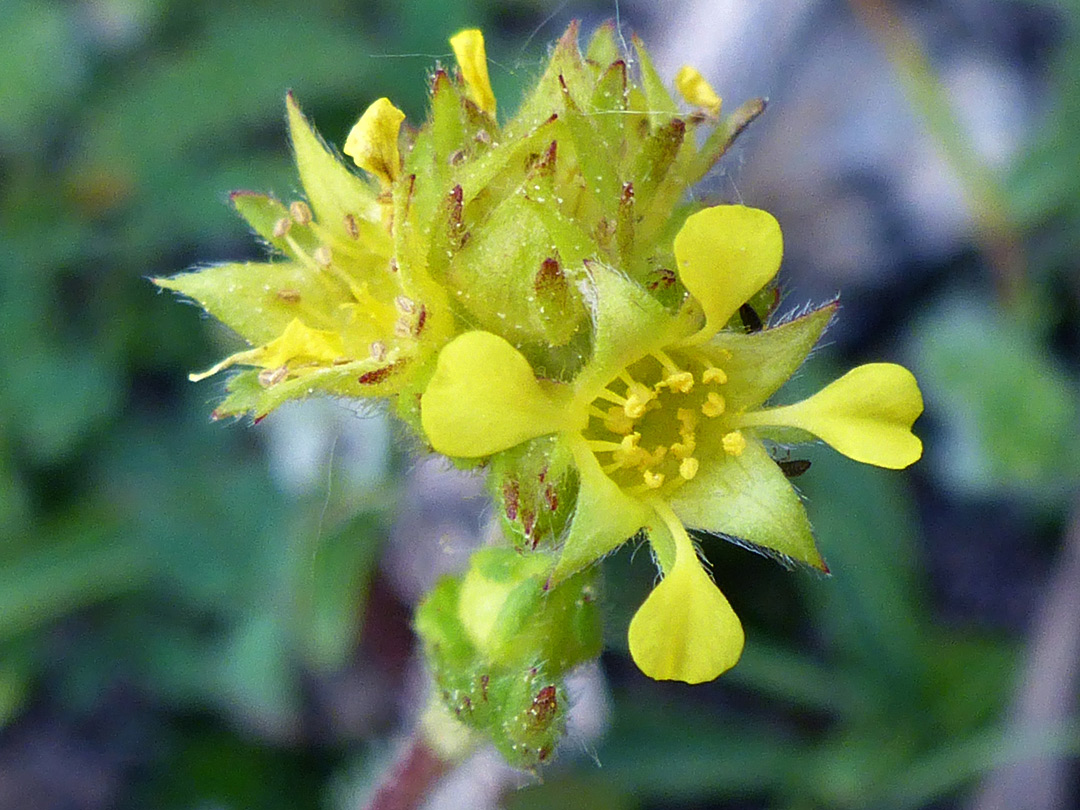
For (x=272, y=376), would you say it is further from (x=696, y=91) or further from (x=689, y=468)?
(x=696, y=91)

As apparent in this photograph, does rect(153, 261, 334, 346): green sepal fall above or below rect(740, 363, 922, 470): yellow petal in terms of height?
below

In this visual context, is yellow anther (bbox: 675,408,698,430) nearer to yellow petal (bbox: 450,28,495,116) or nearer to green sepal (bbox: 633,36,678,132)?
green sepal (bbox: 633,36,678,132)

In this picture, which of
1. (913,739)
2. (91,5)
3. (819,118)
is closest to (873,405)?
(913,739)

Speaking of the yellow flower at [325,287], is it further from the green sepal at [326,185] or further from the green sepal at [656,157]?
the green sepal at [656,157]

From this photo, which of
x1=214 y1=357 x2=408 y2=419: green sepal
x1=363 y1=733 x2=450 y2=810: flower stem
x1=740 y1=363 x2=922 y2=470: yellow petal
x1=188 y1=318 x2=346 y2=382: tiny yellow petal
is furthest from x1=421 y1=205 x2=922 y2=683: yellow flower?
x1=363 y1=733 x2=450 y2=810: flower stem

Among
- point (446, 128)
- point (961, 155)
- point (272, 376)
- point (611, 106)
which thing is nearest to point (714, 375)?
point (611, 106)

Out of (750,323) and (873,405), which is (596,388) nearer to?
(750,323)
